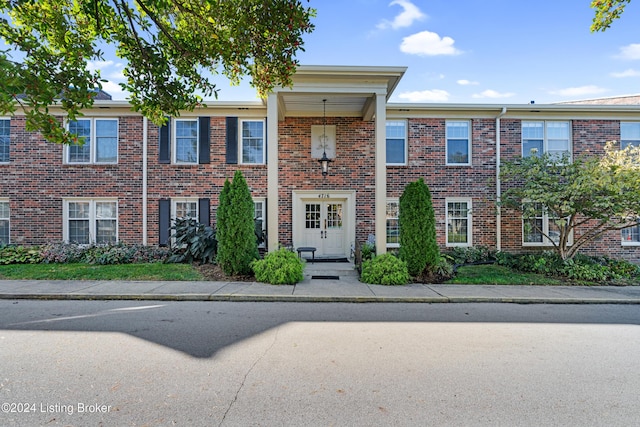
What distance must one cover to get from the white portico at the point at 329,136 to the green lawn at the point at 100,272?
2.75 metres

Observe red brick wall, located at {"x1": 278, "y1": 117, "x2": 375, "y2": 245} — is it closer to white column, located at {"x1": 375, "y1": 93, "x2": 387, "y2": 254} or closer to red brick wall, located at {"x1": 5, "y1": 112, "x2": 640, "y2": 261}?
red brick wall, located at {"x1": 5, "y1": 112, "x2": 640, "y2": 261}

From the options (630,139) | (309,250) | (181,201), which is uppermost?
(630,139)

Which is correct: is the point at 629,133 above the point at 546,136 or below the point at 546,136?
above

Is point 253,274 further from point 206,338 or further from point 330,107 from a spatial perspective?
point 330,107

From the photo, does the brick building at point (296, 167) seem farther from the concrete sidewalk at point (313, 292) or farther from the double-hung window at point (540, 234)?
the concrete sidewalk at point (313, 292)

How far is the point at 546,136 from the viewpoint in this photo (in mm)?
12281

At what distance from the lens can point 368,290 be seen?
774cm

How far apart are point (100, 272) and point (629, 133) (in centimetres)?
1811

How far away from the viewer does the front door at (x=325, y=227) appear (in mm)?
12211

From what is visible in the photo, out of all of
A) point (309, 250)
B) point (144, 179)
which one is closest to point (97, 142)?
point (144, 179)

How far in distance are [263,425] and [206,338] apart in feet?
7.43

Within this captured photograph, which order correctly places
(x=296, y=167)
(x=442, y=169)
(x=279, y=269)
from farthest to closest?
1. (x=442, y=169)
2. (x=296, y=167)
3. (x=279, y=269)

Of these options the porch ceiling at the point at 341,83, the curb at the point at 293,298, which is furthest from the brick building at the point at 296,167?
the curb at the point at 293,298

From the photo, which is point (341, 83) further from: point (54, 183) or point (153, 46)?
point (54, 183)
